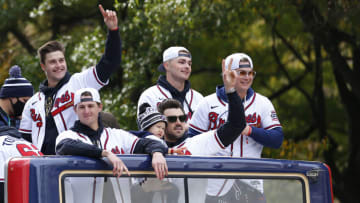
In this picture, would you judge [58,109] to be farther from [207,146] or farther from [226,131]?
[226,131]

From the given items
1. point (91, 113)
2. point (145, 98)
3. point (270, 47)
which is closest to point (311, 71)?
point (270, 47)

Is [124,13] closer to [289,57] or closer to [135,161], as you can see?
[289,57]

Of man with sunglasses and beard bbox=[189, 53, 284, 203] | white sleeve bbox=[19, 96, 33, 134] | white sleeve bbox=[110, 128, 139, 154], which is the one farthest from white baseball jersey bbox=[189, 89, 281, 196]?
white sleeve bbox=[19, 96, 33, 134]

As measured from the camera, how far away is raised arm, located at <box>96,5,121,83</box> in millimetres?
5305

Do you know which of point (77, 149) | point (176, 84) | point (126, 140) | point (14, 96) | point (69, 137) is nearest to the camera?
point (77, 149)

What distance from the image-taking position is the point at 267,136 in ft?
17.5

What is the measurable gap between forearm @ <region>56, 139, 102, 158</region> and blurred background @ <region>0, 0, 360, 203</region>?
15.0 ft

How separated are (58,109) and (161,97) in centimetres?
100

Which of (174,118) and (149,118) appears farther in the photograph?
(174,118)

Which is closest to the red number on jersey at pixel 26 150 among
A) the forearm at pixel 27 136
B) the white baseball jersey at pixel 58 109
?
the white baseball jersey at pixel 58 109

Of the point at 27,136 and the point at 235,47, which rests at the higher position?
the point at 235,47

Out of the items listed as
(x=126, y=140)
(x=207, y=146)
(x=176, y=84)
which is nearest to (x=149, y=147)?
(x=126, y=140)

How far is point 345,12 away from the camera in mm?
10133

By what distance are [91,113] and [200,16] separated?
23.3 feet
